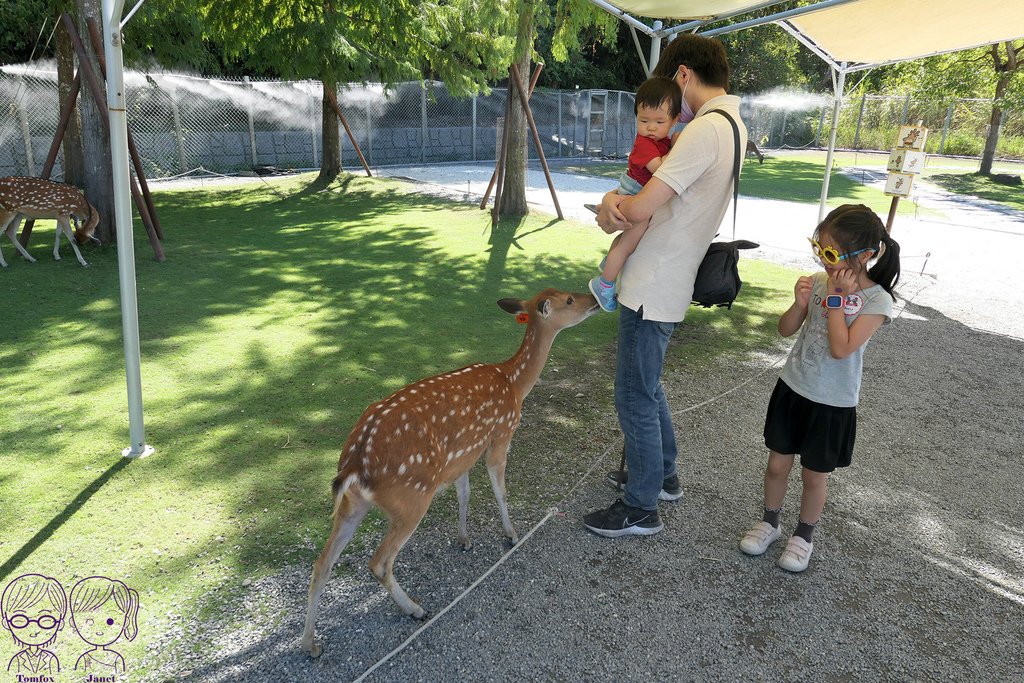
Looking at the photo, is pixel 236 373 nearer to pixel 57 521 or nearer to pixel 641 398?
pixel 57 521

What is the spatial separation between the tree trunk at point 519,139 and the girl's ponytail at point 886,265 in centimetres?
825

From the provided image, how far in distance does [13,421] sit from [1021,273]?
11.0 meters

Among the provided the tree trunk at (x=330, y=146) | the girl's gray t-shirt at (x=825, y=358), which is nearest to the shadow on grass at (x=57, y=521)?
the girl's gray t-shirt at (x=825, y=358)

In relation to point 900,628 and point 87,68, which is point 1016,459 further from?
point 87,68

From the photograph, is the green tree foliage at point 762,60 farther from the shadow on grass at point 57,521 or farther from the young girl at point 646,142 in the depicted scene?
the shadow on grass at point 57,521

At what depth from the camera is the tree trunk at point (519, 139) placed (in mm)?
10492

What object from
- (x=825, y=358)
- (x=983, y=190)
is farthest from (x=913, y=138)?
(x=983, y=190)

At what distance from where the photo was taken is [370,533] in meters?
3.35

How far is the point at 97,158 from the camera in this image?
843 centimetres

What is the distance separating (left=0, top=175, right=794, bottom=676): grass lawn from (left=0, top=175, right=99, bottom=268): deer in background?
39 cm

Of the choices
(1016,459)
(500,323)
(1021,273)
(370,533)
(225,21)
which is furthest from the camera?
(225,21)

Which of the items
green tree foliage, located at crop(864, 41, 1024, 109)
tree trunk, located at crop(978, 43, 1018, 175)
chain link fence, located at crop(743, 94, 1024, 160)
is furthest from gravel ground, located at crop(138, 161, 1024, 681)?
chain link fence, located at crop(743, 94, 1024, 160)

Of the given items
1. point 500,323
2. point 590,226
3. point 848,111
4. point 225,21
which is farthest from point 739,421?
point 848,111

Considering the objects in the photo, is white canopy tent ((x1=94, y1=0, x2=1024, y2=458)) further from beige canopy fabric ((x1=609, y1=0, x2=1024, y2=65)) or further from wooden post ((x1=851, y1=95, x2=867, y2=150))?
wooden post ((x1=851, y1=95, x2=867, y2=150))
